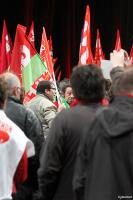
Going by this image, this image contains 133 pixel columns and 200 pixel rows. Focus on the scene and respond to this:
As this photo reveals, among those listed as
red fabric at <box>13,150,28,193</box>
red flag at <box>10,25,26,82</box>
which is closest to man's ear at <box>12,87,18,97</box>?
red fabric at <box>13,150,28,193</box>

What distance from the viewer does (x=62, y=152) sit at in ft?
9.84

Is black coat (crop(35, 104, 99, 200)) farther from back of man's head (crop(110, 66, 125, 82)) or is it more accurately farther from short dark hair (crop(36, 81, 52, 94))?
short dark hair (crop(36, 81, 52, 94))

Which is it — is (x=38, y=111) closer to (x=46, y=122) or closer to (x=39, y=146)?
(x=46, y=122)

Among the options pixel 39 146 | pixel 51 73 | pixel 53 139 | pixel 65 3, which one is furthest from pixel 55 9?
pixel 53 139

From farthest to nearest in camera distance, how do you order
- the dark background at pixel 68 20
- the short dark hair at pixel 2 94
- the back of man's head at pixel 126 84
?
the dark background at pixel 68 20, the short dark hair at pixel 2 94, the back of man's head at pixel 126 84

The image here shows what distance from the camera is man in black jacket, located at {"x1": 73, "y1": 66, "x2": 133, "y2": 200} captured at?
238 cm

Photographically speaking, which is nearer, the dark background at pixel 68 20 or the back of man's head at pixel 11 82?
the back of man's head at pixel 11 82

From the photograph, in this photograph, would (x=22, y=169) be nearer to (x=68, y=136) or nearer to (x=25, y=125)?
(x=68, y=136)

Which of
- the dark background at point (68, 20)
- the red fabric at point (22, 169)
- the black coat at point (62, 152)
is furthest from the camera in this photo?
the dark background at point (68, 20)

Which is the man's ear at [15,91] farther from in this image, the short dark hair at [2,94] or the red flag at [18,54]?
the red flag at [18,54]

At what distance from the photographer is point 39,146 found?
4039 mm

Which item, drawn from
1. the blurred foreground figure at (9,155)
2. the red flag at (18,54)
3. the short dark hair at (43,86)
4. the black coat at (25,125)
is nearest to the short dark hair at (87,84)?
the blurred foreground figure at (9,155)

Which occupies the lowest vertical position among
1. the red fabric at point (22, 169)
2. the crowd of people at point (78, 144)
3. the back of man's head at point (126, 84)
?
the red fabric at point (22, 169)

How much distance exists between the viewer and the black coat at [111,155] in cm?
238
